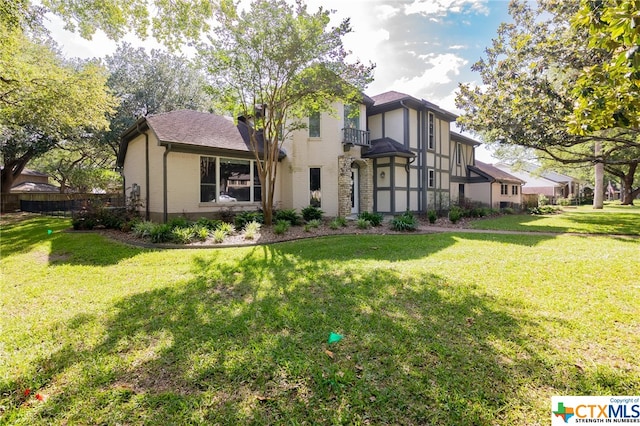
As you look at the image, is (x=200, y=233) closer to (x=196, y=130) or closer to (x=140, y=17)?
(x=196, y=130)

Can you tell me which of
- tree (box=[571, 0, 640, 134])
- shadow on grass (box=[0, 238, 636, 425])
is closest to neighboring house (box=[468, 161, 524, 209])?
tree (box=[571, 0, 640, 134])

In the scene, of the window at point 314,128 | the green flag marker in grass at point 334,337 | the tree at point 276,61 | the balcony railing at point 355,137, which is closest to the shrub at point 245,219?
the tree at point 276,61

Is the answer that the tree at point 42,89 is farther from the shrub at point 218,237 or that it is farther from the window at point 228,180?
the shrub at point 218,237

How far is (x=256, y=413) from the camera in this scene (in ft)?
7.47

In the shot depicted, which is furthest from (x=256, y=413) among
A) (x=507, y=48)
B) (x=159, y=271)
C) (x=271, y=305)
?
(x=507, y=48)

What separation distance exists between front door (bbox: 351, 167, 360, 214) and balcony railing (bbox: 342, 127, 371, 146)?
1.43 metres

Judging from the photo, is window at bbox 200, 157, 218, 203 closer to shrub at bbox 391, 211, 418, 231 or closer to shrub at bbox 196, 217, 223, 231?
shrub at bbox 196, 217, 223, 231

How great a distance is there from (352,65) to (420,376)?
1017cm

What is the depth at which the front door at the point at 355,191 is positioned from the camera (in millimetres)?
15766

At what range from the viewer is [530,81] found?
1254 cm

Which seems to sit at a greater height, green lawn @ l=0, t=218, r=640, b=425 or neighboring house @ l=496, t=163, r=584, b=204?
neighboring house @ l=496, t=163, r=584, b=204

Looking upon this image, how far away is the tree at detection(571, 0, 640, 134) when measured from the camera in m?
2.88

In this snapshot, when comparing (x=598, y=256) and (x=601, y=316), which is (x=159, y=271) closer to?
(x=601, y=316)

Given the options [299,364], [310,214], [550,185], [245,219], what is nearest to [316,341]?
[299,364]
